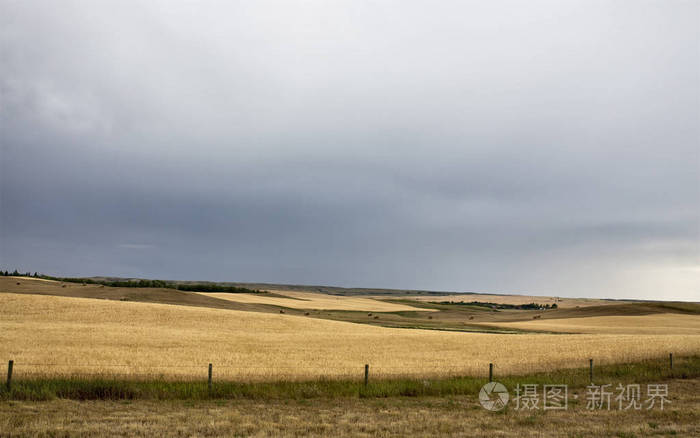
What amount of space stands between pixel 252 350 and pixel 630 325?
193ft

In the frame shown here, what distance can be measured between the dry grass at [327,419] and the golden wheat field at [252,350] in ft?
16.3

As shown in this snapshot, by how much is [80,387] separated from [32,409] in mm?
2992

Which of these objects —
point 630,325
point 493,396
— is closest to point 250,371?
point 493,396

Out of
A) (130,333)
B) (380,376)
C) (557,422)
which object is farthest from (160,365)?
(557,422)

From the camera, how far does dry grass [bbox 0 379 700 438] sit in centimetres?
1298

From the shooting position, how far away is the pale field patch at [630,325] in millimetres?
61094

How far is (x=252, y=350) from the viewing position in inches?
1175

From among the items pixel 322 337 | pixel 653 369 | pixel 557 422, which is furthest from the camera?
pixel 322 337

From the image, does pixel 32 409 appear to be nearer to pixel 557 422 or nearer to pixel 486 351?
pixel 557 422

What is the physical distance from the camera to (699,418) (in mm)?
15469

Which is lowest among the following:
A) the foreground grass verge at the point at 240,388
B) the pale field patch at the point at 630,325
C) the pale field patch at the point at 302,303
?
the pale field patch at the point at 302,303

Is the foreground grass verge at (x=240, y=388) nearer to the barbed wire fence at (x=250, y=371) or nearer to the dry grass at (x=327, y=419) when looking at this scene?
the barbed wire fence at (x=250, y=371)

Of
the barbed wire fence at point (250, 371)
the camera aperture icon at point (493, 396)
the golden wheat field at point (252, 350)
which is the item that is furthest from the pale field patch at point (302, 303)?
the camera aperture icon at point (493, 396)

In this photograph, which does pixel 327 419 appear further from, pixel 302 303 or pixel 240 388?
pixel 302 303
